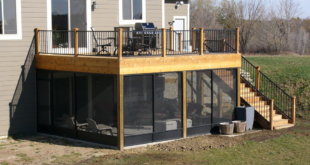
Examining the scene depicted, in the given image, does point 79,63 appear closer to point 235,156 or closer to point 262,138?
point 235,156

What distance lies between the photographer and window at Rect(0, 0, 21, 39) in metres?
14.5

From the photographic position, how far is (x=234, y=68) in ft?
51.6

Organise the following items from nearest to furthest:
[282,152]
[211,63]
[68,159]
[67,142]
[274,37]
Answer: [68,159] → [282,152] → [67,142] → [211,63] → [274,37]

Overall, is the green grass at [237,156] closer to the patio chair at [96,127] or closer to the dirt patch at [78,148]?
the dirt patch at [78,148]

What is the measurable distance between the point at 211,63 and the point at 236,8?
32.6m

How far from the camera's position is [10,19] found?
47.9 feet

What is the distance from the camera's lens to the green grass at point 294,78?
19.3m

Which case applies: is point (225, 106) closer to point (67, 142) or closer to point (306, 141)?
point (306, 141)

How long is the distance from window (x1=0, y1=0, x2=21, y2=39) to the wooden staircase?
30.9ft

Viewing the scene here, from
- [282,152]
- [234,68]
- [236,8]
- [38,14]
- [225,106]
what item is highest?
[236,8]

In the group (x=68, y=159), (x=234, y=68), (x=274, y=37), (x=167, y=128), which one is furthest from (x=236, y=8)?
(x=68, y=159)

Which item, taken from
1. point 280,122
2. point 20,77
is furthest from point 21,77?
point 280,122

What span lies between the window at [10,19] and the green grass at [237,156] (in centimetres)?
603

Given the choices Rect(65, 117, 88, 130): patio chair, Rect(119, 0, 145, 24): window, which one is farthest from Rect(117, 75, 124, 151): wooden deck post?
Rect(119, 0, 145, 24): window
